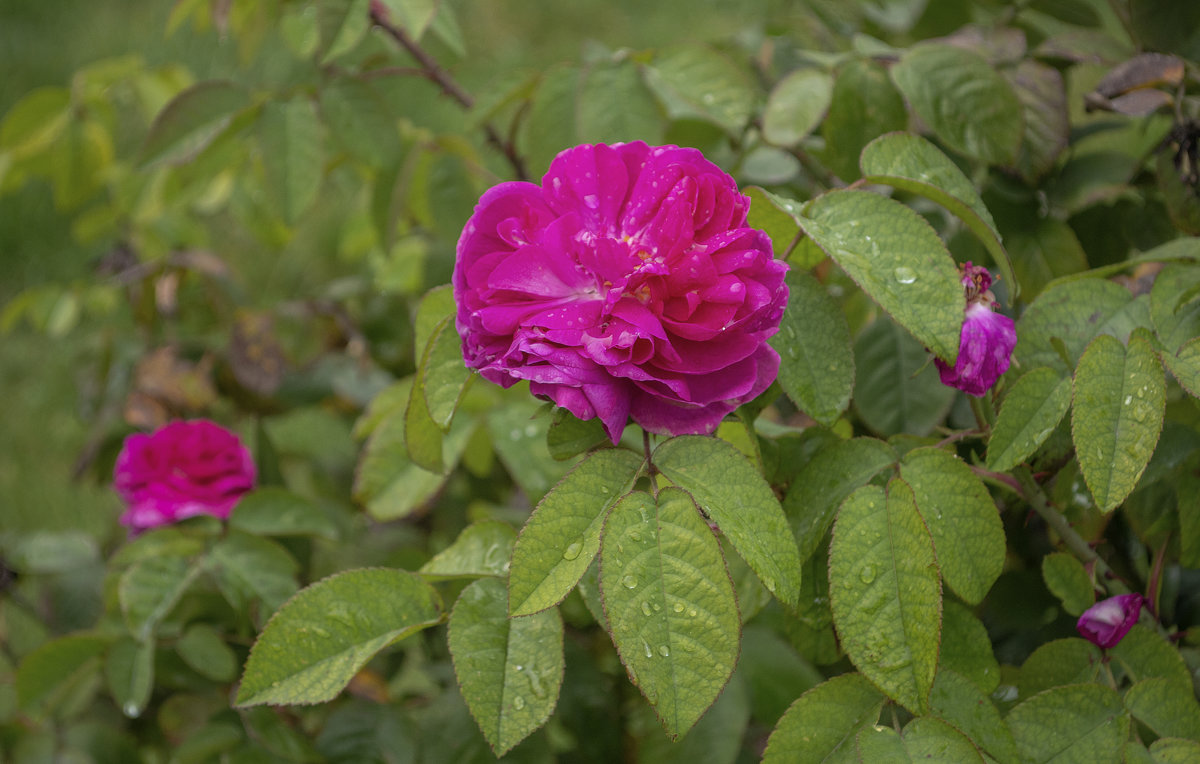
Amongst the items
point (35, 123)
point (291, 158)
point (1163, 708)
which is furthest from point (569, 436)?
point (35, 123)

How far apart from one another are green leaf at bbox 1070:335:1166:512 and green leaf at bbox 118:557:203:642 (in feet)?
3.12

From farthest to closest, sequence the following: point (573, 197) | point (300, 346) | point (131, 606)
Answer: point (300, 346)
point (131, 606)
point (573, 197)

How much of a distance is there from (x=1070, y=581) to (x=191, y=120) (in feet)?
4.07

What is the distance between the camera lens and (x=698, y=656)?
0.64 meters

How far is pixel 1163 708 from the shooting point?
2.47ft


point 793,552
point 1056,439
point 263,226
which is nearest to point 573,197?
point 793,552

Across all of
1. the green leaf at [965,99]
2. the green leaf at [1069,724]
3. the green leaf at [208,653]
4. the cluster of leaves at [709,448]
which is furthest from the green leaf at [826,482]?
the green leaf at [208,653]

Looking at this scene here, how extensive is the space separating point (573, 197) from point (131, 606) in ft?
2.34

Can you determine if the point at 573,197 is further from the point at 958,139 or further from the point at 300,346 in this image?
the point at 300,346

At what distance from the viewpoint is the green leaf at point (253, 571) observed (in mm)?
1085

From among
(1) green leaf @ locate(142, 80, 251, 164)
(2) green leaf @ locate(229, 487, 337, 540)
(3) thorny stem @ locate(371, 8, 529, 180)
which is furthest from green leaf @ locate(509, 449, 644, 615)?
(1) green leaf @ locate(142, 80, 251, 164)

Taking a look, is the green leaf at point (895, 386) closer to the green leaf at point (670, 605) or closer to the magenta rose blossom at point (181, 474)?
the green leaf at point (670, 605)

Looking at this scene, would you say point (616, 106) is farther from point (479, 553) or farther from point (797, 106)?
point (479, 553)

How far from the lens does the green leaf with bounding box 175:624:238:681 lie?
3.76 ft
